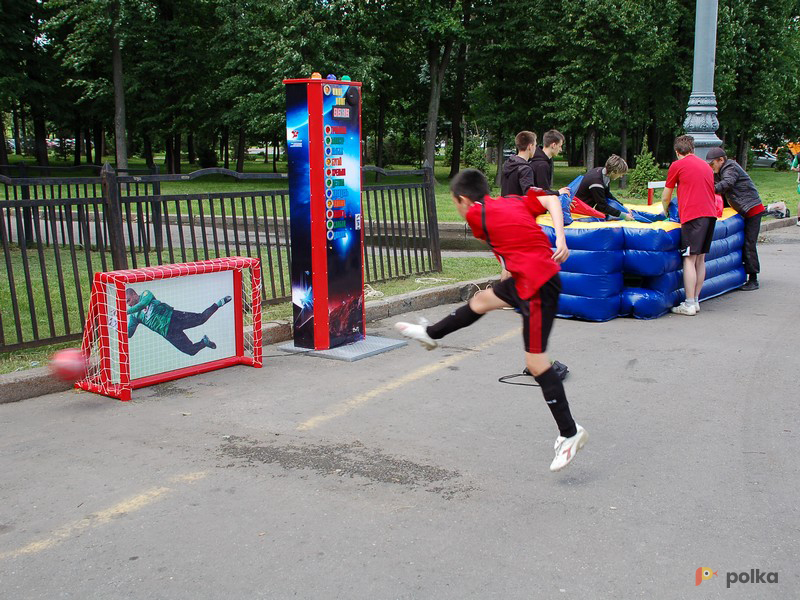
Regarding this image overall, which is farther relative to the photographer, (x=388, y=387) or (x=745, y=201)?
(x=745, y=201)

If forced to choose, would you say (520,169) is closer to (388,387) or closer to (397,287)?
(397,287)

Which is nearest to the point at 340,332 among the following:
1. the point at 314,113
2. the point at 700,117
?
the point at 314,113

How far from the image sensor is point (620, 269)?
9.13 meters

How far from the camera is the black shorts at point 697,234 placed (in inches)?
365

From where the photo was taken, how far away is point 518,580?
11.8 ft

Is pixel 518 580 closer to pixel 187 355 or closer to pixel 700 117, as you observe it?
pixel 187 355

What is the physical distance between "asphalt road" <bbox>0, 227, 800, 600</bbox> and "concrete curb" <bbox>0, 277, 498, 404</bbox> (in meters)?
0.12

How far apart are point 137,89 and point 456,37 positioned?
44.4 ft

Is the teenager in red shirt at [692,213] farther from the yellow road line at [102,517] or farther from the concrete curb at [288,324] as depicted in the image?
the yellow road line at [102,517]

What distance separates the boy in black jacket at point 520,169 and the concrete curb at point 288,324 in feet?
5.38

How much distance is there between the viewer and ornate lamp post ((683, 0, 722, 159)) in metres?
12.2

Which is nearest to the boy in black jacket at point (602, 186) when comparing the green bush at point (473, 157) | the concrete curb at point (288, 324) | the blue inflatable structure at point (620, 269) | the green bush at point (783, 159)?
the blue inflatable structure at point (620, 269)

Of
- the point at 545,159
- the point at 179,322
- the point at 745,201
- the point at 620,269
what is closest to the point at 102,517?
the point at 179,322

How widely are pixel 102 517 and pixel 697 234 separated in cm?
714
